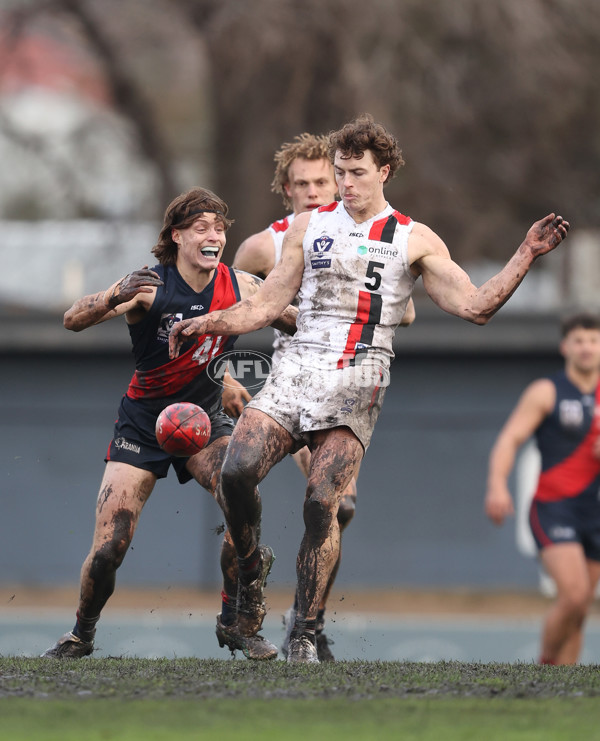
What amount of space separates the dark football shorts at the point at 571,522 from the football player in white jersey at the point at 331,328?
110 inches

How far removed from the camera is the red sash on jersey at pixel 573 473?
9.59 metres

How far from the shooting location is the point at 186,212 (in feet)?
25.4

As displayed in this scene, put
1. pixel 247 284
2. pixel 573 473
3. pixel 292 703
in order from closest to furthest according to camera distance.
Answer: pixel 292 703 < pixel 247 284 < pixel 573 473

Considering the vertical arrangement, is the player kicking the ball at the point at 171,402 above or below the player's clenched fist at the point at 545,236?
below

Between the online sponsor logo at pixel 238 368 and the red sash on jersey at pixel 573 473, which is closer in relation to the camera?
the online sponsor logo at pixel 238 368

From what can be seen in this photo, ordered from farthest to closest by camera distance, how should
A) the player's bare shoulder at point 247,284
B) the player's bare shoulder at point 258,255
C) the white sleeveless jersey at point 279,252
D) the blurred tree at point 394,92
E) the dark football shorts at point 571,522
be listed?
the blurred tree at point 394,92, the dark football shorts at point 571,522, the player's bare shoulder at point 258,255, the white sleeveless jersey at point 279,252, the player's bare shoulder at point 247,284

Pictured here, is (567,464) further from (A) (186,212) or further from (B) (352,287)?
(A) (186,212)

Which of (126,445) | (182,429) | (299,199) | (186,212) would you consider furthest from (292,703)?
(299,199)

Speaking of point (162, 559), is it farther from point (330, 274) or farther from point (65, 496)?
point (330, 274)

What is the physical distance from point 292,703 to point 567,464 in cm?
459

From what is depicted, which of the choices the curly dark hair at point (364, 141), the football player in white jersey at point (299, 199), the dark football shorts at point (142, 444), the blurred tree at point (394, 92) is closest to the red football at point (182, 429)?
the dark football shorts at point (142, 444)

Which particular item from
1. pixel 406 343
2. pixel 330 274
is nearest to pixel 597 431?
pixel 330 274

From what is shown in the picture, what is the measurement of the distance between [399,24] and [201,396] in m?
13.2

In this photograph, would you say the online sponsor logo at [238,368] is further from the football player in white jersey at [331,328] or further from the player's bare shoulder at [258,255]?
the football player in white jersey at [331,328]
